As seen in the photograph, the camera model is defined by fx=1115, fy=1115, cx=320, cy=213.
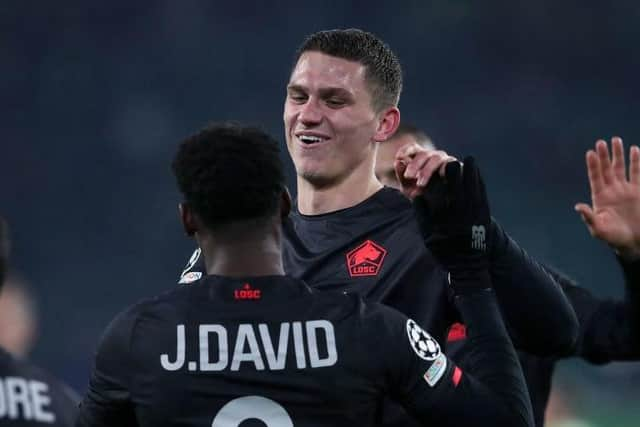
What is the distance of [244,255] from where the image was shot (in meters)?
2.23

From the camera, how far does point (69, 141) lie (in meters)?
8.48

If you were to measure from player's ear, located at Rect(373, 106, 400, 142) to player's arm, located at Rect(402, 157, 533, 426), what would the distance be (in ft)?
2.12

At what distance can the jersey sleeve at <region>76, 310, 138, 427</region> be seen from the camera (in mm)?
2180

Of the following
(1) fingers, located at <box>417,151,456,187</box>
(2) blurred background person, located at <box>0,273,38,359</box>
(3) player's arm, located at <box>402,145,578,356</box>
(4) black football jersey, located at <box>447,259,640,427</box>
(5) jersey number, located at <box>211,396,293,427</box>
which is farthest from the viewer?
(2) blurred background person, located at <box>0,273,38,359</box>

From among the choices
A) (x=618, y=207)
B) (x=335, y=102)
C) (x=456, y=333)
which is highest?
(x=335, y=102)

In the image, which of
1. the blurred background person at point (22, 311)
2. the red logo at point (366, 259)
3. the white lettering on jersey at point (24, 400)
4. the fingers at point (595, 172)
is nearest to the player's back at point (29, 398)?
the white lettering on jersey at point (24, 400)

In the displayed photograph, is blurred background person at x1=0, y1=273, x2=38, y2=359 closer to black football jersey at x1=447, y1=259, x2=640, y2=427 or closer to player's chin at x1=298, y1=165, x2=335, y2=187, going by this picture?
black football jersey at x1=447, y1=259, x2=640, y2=427

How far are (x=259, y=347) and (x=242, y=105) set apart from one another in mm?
6694

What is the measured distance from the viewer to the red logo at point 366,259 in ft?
9.20

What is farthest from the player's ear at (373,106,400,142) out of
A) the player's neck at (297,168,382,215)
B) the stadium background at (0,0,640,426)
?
the stadium background at (0,0,640,426)

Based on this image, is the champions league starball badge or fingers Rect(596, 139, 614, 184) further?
fingers Rect(596, 139, 614, 184)

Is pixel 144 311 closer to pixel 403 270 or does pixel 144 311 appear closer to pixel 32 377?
pixel 32 377

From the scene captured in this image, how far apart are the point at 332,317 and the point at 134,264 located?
6149 millimetres

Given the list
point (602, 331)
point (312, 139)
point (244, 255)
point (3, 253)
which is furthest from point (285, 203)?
point (602, 331)
